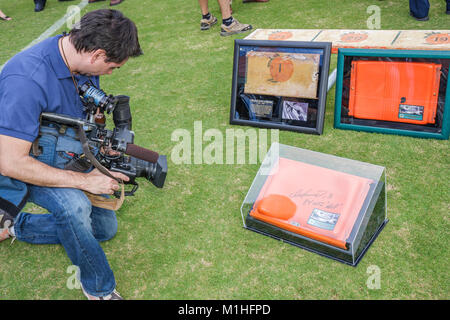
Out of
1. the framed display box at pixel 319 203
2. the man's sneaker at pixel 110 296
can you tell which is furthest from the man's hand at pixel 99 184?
the framed display box at pixel 319 203

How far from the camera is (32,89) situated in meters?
2.00

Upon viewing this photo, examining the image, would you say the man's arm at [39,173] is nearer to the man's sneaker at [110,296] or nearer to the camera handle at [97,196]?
the camera handle at [97,196]

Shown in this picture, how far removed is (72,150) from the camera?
2252 millimetres

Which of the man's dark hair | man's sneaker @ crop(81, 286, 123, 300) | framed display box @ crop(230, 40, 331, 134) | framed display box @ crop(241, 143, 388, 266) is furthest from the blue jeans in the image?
framed display box @ crop(230, 40, 331, 134)

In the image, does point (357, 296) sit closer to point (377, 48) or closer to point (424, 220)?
point (424, 220)

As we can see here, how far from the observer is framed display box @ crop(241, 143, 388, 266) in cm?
246

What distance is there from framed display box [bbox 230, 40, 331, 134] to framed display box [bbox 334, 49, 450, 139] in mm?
193

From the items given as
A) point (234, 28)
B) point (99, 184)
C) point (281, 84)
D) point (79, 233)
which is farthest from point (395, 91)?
point (234, 28)

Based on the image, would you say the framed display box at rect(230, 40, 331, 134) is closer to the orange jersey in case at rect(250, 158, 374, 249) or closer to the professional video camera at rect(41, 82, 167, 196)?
the orange jersey in case at rect(250, 158, 374, 249)

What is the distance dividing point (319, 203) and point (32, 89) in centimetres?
181

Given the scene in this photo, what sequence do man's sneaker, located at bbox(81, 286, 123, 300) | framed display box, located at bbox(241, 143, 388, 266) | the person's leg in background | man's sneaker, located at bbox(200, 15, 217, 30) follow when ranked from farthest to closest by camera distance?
man's sneaker, located at bbox(200, 15, 217, 30)
the person's leg in background
framed display box, located at bbox(241, 143, 388, 266)
man's sneaker, located at bbox(81, 286, 123, 300)

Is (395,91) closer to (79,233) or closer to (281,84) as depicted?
(281,84)
